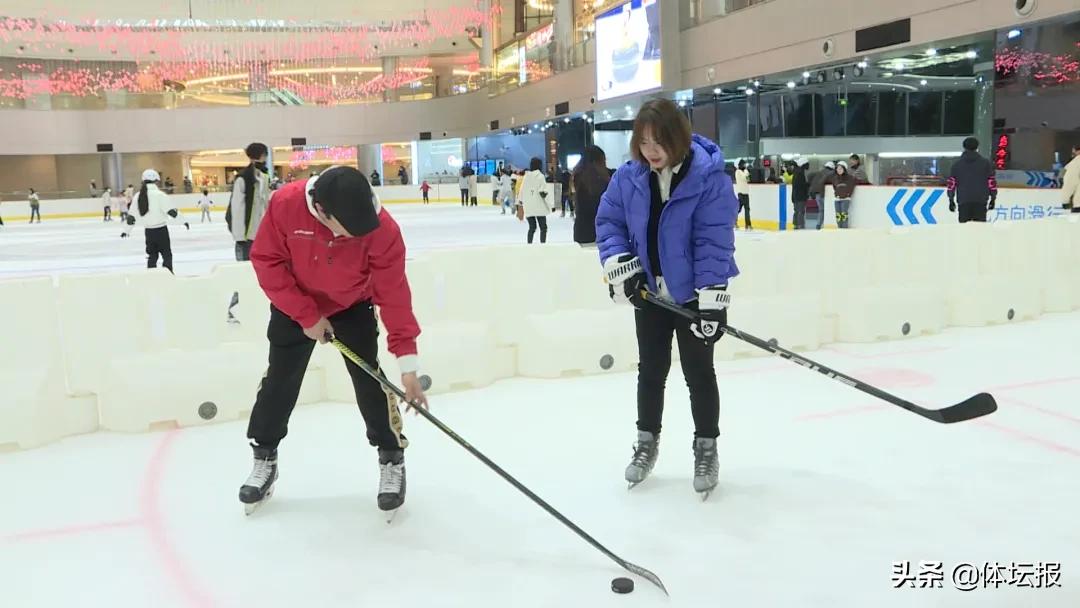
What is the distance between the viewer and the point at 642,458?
3127mm

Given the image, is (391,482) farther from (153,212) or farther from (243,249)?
(153,212)

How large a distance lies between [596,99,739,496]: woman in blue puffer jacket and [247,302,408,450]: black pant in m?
0.83

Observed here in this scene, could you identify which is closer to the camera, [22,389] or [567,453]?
[567,453]

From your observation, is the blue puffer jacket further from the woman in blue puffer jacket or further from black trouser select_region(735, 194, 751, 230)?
black trouser select_region(735, 194, 751, 230)

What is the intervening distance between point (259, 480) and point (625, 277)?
4.68ft

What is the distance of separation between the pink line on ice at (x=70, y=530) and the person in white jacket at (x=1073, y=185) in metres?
8.96

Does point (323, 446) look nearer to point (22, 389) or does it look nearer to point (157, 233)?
point (22, 389)

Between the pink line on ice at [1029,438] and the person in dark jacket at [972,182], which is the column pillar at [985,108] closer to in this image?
the person in dark jacket at [972,182]

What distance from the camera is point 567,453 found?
353 cm

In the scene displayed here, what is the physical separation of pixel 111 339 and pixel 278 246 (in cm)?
178

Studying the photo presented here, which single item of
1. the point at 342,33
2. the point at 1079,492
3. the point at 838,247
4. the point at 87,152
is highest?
the point at 342,33

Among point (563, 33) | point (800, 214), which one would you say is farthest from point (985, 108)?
point (563, 33)

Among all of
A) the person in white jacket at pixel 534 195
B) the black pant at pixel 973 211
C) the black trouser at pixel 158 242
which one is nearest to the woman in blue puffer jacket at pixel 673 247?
the black trouser at pixel 158 242

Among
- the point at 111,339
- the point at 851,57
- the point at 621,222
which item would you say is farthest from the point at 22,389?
the point at 851,57
